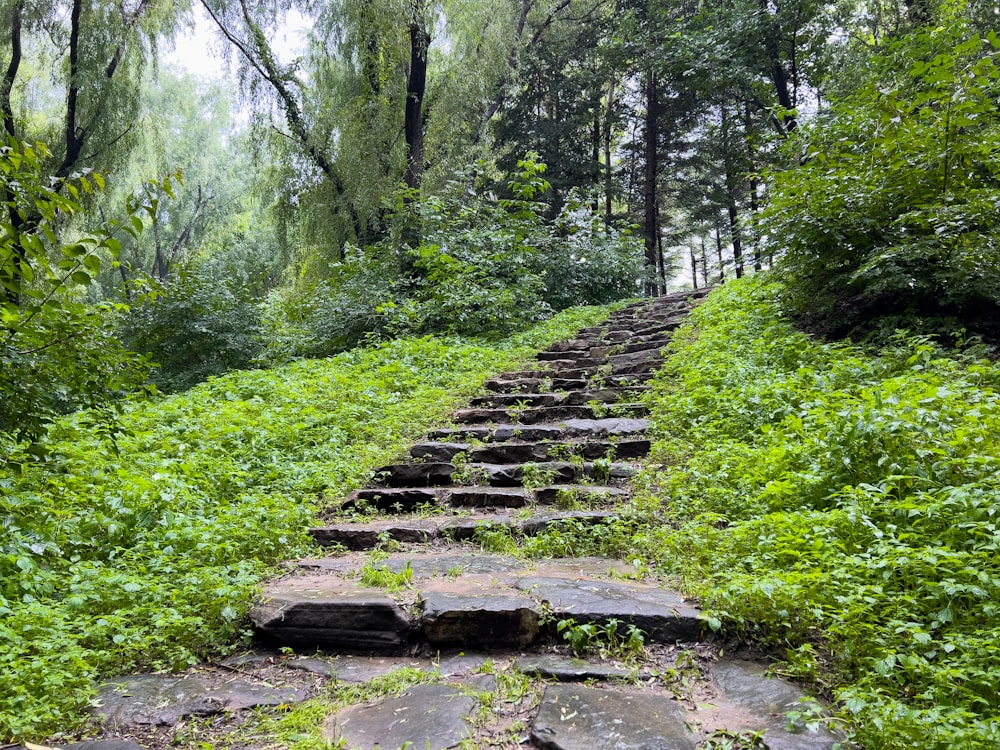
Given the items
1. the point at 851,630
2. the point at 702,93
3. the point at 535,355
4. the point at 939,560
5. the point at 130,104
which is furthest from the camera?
the point at 702,93

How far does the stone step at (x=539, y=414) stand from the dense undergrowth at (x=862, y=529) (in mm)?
785

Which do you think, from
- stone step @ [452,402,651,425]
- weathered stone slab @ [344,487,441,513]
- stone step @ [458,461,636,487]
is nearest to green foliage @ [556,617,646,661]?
stone step @ [458,461,636,487]

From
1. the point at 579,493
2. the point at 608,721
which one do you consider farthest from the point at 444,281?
the point at 608,721

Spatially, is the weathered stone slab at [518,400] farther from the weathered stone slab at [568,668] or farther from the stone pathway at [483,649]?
the weathered stone slab at [568,668]

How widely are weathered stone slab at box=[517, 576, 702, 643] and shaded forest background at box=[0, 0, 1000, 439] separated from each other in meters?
2.53

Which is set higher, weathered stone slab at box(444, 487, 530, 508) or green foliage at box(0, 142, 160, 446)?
green foliage at box(0, 142, 160, 446)

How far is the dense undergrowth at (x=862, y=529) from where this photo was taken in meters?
1.78

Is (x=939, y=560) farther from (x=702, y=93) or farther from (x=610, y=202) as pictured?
(x=610, y=202)

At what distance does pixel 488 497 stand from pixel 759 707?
7.88 ft

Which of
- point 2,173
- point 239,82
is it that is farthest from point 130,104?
point 2,173

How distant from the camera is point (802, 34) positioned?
1101 centimetres

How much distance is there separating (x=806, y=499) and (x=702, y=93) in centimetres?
1248

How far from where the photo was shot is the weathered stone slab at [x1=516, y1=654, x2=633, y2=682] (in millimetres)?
2174

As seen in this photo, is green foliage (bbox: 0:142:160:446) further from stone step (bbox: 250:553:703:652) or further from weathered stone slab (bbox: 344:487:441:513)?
weathered stone slab (bbox: 344:487:441:513)
